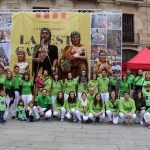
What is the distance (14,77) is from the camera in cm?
1149

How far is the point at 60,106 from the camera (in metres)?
11.1

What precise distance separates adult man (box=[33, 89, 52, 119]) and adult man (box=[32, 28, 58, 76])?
212 centimetres

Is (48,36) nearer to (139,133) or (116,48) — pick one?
(116,48)

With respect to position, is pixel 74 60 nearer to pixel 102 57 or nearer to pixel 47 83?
pixel 102 57

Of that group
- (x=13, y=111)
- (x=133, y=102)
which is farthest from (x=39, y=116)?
(x=133, y=102)

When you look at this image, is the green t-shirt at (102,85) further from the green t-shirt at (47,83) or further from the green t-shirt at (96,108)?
the green t-shirt at (47,83)

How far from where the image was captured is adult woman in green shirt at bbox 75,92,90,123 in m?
10.7

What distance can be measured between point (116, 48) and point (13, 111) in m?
4.54

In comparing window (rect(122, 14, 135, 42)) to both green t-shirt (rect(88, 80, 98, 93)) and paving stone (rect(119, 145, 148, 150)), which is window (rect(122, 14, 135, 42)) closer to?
green t-shirt (rect(88, 80, 98, 93))

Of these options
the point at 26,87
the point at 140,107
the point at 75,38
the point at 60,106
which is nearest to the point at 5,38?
the point at 75,38

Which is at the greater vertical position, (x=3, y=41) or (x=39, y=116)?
(x=3, y=41)

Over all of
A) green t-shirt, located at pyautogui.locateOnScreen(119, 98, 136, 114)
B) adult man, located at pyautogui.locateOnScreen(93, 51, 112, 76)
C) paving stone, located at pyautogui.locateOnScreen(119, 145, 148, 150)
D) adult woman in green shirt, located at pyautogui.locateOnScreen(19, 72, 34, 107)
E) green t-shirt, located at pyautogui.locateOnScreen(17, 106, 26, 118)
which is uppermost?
adult man, located at pyautogui.locateOnScreen(93, 51, 112, 76)

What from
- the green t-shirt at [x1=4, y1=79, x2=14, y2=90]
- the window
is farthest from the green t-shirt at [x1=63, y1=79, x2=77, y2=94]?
the window

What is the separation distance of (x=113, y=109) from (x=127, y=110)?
44 cm
